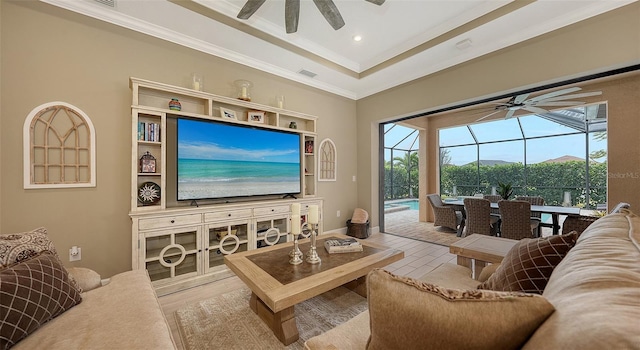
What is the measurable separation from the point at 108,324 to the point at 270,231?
79.6 inches

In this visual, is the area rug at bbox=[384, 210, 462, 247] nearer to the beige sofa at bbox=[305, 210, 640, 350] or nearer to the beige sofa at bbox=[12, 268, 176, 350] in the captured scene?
the beige sofa at bbox=[305, 210, 640, 350]

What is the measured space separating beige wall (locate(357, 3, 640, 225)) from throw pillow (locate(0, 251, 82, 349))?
4108mm

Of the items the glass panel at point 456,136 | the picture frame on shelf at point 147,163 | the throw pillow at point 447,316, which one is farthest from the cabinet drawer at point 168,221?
the glass panel at point 456,136

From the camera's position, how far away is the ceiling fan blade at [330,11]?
81.8 inches

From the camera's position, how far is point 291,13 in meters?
2.23

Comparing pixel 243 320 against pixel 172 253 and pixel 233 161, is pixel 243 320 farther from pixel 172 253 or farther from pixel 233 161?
pixel 233 161

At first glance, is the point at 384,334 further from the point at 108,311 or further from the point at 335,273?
the point at 108,311

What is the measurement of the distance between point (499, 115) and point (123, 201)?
7.05 meters

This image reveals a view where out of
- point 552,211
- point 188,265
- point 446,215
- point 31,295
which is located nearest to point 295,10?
point 31,295

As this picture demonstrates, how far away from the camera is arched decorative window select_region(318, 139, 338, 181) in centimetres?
424


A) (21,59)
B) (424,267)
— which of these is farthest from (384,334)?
(21,59)

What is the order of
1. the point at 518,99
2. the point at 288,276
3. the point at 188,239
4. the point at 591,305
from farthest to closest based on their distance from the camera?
the point at 518,99 → the point at 188,239 → the point at 288,276 → the point at 591,305

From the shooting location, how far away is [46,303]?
1.17m

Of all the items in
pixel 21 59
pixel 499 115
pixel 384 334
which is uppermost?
pixel 499 115
